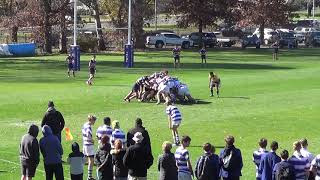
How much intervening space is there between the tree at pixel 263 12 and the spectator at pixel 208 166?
68481 mm

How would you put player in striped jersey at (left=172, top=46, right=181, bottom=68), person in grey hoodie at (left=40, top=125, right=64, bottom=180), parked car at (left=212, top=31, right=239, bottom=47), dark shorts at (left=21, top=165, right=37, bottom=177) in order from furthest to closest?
parked car at (left=212, top=31, right=239, bottom=47), player in striped jersey at (left=172, top=46, right=181, bottom=68), dark shorts at (left=21, top=165, right=37, bottom=177), person in grey hoodie at (left=40, top=125, right=64, bottom=180)

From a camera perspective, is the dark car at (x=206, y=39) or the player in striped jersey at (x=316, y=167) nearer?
the player in striped jersey at (x=316, y=167)

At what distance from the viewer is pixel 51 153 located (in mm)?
15820

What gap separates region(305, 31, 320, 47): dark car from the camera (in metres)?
84.6

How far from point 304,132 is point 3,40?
2191 inches

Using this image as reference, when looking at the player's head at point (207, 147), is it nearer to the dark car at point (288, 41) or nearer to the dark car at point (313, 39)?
the dark car at point (288, 41)

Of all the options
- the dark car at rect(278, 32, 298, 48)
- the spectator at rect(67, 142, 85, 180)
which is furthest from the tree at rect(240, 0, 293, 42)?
the spectator at rect(67, 142, 85, 180)

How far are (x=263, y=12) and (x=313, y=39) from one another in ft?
25.6

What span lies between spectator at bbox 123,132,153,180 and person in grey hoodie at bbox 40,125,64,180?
195 centimetres

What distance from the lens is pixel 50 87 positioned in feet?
128

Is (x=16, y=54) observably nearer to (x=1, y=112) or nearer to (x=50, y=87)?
(x=50, y=87)

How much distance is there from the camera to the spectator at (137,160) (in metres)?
14.5

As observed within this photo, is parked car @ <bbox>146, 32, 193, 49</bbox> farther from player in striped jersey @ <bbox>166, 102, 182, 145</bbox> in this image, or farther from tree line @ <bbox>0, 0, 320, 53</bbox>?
player in striped jersey @ <bbox>166, 102, 182, 145</bbox>

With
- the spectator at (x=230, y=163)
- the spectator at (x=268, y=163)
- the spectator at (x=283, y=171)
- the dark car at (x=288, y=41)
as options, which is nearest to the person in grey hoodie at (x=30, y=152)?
the spectator at (x=230, y=163)
